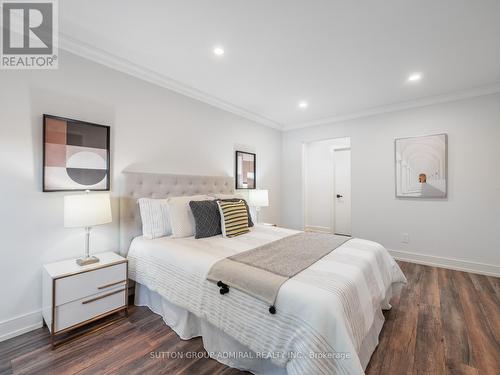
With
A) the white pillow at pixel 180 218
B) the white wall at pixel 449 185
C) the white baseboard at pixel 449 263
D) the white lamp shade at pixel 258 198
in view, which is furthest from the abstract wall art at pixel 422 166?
the white pillow at pixel 180 218

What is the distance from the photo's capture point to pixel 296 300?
122 cm

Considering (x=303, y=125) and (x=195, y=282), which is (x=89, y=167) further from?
(x=303, y=125)

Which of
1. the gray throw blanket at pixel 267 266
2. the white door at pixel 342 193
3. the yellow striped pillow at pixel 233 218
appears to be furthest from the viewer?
the white door at pixel 342 193

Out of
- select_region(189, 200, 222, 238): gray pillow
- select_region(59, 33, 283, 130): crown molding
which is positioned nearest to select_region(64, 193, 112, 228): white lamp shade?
select_region(189, 200, 222, 238): gray pillow

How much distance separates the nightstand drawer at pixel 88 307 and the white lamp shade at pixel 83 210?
0.60 metres

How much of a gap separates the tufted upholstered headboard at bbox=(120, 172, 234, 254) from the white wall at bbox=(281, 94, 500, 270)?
2.83 metres

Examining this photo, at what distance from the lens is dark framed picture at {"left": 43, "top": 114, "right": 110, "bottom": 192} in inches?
76.3

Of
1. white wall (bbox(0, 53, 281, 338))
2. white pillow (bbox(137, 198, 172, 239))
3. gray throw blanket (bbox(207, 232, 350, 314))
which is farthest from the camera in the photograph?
white pillow (bbox(137, 198, 172, 239))

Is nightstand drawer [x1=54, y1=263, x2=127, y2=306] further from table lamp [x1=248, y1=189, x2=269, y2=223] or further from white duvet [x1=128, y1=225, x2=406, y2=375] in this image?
table lamp [x1=248, y1=189, x2=269, y2=223]

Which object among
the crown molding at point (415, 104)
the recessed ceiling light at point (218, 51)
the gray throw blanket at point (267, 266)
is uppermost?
the recessed ceiling light at point (218, 51)

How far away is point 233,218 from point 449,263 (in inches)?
126

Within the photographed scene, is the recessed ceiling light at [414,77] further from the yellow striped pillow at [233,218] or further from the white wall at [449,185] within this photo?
the yellow striped pillow at [233,218]

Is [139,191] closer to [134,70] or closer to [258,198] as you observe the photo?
[134,70]

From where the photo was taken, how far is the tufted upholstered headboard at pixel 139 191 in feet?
7.77
